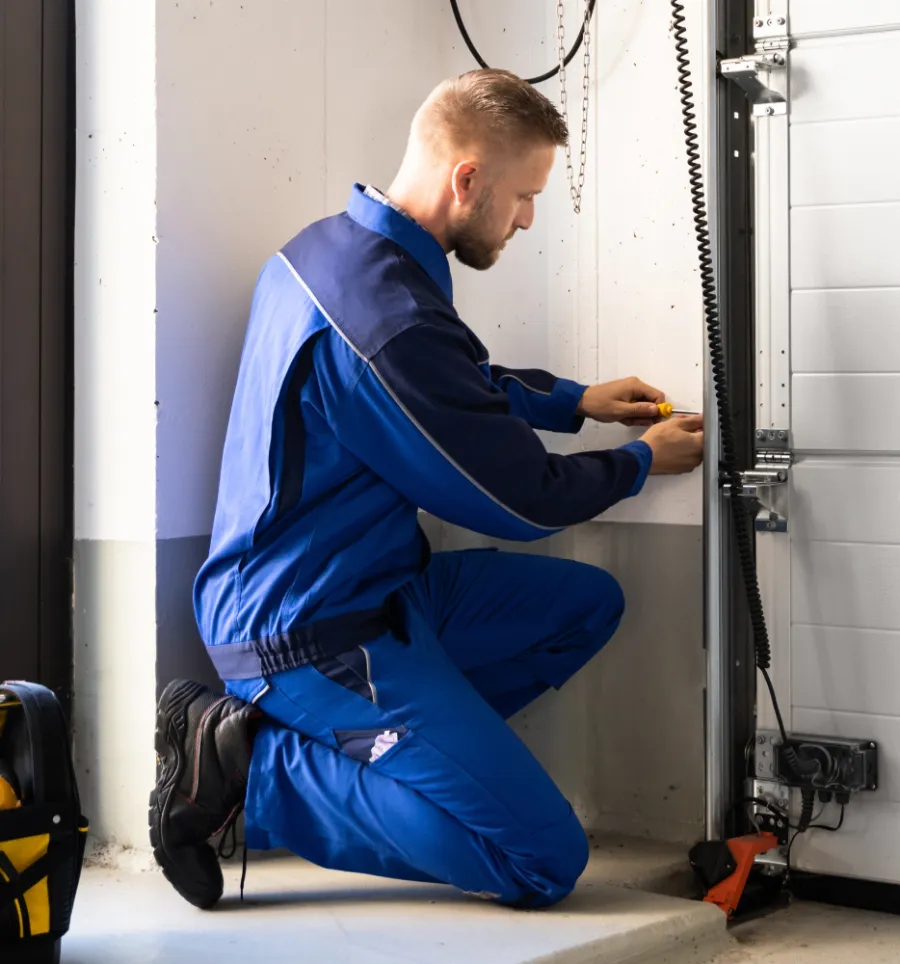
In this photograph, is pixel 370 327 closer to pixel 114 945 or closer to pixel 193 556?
pixel 193 556

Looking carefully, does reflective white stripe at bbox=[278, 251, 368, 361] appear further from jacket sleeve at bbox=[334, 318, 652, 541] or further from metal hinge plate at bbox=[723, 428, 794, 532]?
metal hinge plate at bbox=[723, 428, 794, 532]

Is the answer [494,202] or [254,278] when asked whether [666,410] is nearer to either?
[494,202]

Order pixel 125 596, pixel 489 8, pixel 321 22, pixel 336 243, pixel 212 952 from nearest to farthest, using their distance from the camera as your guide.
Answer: pixel 212 952 → pixel 336 243 → pixel 125 596 → pixel 321 22 → pixel 489 8

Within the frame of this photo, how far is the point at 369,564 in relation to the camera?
223 cm

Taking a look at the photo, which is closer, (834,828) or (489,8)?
(834,828)

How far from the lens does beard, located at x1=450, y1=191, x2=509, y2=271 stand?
→ 233 cm

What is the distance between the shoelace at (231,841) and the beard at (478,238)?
114 cm

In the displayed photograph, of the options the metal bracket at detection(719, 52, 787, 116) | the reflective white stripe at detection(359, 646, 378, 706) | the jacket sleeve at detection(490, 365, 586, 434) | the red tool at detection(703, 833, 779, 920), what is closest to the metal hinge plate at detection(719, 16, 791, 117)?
the metal bracket at detection(719, 52, 787, 116)

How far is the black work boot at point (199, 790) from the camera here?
2.15m

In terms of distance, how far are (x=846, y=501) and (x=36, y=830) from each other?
1.60 meters

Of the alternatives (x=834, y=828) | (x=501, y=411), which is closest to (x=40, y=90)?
(x=501, y=411)

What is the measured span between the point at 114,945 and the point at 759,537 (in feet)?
4.74

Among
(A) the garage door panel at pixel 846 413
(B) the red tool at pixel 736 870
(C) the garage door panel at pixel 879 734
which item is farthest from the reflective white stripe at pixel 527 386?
(B) the red tool at pixel 736 870

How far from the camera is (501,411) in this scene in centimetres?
220
